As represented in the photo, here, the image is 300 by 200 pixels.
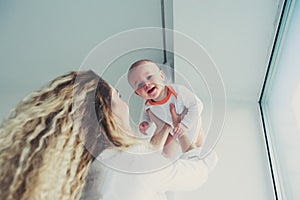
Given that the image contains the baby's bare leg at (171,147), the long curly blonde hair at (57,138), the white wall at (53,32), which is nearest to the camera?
the long curly blonde hair at (57,138)

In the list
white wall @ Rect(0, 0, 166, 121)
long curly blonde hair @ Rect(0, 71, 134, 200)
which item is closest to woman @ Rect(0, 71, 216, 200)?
long curly blonde hair @ Rect(0, 71, 134, 200)

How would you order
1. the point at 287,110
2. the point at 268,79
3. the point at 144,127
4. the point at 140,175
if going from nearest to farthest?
the point at 140,175 → the point at 144,127 → the point at 287,110 → the point at 268,79

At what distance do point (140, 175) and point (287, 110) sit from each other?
57 cm

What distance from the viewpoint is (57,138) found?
93 centimetres

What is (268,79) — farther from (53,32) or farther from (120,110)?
(53,32)

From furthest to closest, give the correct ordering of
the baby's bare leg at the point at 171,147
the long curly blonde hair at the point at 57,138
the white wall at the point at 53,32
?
the white wall at the point at 53,32
the baby's bare leg at the point at 171,147
the long curly blonde hair at the point at 57,138

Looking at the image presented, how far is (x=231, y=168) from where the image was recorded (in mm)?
1045

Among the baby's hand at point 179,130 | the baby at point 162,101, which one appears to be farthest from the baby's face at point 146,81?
the baby's hand at point 179,130

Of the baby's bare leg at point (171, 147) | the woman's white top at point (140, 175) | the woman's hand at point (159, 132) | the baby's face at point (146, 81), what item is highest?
the baby's face at point (146, 81)

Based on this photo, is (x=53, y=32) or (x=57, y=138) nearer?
(x=57, y=138)

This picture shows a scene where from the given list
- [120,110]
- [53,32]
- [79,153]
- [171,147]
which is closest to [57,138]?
[79,153]

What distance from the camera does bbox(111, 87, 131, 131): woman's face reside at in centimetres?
101

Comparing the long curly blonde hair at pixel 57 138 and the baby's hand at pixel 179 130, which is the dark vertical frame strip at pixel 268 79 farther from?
the long curly blonde hair at pixel 57 138

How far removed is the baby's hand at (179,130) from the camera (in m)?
0.99
